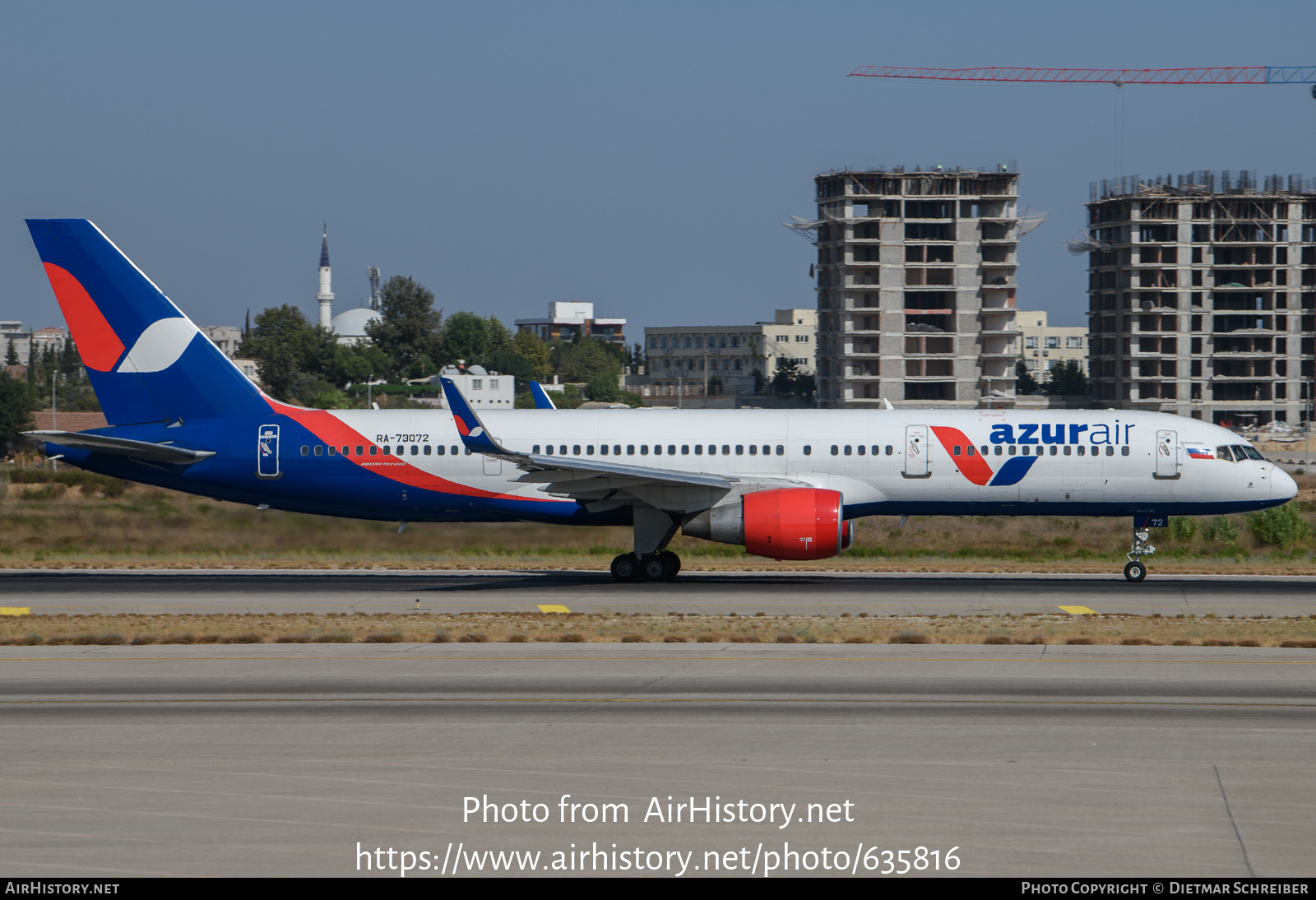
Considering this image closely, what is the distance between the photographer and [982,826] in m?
11.9

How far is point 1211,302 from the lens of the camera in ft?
479

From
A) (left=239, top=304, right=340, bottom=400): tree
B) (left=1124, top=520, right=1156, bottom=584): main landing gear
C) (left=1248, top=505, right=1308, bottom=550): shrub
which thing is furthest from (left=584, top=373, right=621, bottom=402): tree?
(left=1124, top=520, right=1156, bottom=584): main landing gear

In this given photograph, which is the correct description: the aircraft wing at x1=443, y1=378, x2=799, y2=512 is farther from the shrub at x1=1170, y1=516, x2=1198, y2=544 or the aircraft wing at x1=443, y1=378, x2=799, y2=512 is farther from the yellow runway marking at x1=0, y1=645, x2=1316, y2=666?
the shrub at x1=1170, y1=516, x2=1198, y2=544

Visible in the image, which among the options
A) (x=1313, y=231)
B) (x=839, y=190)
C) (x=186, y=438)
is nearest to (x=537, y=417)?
(x=186, y=438)

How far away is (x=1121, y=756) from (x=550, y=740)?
6.51 meters

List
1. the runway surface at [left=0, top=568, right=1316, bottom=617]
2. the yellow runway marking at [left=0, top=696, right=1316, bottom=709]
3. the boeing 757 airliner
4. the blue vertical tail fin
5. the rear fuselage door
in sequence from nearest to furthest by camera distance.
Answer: the yellow runway marking at [left=0, top=696, right=1316, bottom=709] < the runway surface at [left=0, top=568, right=1316, bottom=617] < the boeing 757 airliner < the rear fuselage door < the blue vertical tail fin

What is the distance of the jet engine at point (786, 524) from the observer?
3105cm

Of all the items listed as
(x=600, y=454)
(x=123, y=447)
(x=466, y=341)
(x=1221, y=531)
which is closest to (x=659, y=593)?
(x=600, y=454)

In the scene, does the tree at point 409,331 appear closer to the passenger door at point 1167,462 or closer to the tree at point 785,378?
the tree at point 785,378

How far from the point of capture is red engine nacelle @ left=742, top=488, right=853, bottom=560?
102 feet

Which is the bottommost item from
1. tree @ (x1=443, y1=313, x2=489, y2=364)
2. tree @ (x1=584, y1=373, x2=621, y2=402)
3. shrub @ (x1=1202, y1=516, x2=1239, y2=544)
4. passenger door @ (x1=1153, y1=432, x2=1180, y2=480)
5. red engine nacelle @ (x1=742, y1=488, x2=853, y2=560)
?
shrub @ (x1=1202, y1=516, x2=1239, y2=544)

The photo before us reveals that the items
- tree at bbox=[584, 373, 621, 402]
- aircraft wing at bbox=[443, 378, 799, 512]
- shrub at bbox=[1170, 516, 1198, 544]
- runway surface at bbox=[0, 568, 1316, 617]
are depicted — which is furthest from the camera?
tree at bbox=[584, 373, 621, 402]

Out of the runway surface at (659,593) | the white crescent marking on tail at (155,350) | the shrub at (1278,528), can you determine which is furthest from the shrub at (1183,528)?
the white crescent marking on tail at (155,350)

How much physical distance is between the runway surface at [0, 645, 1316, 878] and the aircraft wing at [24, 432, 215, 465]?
11.7m
